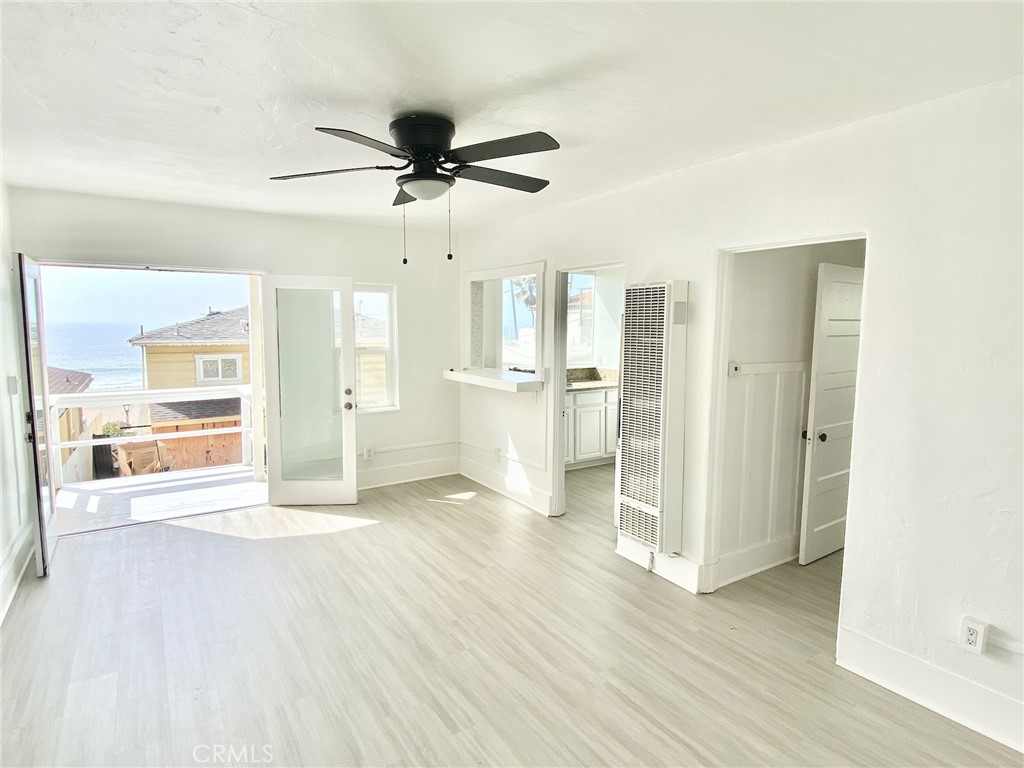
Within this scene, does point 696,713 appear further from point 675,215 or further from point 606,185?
point 606,185

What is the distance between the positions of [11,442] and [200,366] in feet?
18.9

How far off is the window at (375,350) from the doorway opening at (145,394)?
1.07 m

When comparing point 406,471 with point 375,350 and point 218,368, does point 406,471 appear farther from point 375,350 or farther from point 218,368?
point 218,368

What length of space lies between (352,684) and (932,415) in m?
2.80

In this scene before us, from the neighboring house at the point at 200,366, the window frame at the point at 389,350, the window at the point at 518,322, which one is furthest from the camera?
the neighboring house at the point at 200,366

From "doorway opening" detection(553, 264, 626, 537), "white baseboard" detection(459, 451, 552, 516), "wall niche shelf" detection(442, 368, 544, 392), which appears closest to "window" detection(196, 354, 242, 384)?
"wall niche shelf" detection(442, 368, 544, 392)

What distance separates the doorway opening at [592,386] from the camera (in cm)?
552

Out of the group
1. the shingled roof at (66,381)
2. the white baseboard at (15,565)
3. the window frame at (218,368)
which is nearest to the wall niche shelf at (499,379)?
the white baseboard at (15,565)

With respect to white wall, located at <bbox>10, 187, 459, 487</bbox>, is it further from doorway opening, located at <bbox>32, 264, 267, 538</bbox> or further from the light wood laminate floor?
the light wood laminate floor

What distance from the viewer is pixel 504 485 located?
518 centimetres

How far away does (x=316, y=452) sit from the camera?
4.98m

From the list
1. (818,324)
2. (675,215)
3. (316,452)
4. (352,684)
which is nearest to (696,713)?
(352,684)

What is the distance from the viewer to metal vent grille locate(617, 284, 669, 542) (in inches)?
128

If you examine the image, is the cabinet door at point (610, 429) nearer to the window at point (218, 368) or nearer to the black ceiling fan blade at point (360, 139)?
the black ceiling fan blade at point (360, 139)
